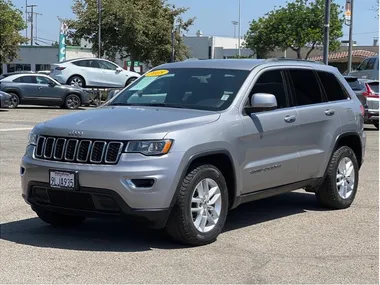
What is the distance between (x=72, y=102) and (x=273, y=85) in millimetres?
21210

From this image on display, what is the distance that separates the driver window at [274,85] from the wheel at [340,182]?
1147 millimetres

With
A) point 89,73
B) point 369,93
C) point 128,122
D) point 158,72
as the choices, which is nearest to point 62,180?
point 128,122

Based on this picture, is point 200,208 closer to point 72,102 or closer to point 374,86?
point 374,86

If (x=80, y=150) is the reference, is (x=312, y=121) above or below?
above

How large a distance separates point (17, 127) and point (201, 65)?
39.6ft

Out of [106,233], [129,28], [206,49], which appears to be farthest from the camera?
[206,49]

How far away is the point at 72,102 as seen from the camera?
92.2ft

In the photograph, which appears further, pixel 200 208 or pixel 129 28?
pixel 129 28

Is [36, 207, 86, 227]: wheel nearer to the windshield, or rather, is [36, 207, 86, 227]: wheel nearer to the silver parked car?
the windshield

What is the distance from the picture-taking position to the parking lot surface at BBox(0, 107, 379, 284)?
5.58 m

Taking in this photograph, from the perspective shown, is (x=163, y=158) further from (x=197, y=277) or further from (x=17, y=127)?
(x=17, y=127)

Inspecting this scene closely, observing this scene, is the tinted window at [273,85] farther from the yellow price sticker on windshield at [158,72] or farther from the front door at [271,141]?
the yellow price sticker on windshield at [158,72]

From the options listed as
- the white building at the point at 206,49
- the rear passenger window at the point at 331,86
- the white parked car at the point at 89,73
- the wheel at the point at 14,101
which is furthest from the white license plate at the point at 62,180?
the white building at the point at 206,49

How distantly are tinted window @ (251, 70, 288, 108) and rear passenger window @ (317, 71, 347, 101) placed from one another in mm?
921
